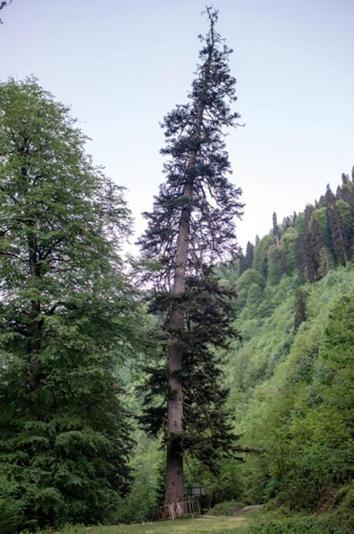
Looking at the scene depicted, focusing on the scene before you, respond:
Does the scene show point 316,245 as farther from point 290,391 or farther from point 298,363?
point 290,391

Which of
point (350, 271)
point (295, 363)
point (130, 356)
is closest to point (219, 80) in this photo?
point (130, 356)

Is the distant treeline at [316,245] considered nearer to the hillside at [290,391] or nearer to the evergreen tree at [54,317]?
the hillside at [290,391]

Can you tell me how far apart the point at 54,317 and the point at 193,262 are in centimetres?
871

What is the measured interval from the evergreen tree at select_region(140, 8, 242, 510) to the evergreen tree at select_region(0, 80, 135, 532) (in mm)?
2858

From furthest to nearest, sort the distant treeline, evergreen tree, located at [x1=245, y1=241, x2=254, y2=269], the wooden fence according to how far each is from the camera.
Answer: evergreen tree, located at [x1=245, y1=241, x2=254, y2=269] < the distant treeline < the wooden fence

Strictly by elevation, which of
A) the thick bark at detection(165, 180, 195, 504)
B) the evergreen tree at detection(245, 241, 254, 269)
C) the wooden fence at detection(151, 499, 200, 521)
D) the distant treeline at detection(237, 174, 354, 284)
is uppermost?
the evergreen tree at detection(245, 241, 254, 269)

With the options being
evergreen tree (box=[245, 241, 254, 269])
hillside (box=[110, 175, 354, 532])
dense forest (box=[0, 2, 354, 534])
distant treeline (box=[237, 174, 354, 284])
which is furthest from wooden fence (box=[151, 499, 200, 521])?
evergreen tree (box=[245, 241, 254, 269])

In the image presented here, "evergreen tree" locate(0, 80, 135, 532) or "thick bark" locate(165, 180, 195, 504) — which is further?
"thick bark" locate(165, 180, 195, 504)

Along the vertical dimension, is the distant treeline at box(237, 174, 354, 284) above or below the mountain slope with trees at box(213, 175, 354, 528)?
above

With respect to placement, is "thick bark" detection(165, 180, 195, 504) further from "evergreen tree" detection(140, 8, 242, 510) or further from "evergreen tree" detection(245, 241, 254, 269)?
"evergreen tree" detection(245, 241, 254, 269)

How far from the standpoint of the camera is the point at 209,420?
57.3 ft

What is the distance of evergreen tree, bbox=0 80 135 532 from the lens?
11.9 metres

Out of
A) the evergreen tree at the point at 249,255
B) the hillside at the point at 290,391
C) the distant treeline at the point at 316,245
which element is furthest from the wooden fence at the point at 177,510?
the evergreen tree at the point at 249,255

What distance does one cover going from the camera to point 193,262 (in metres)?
19.8
